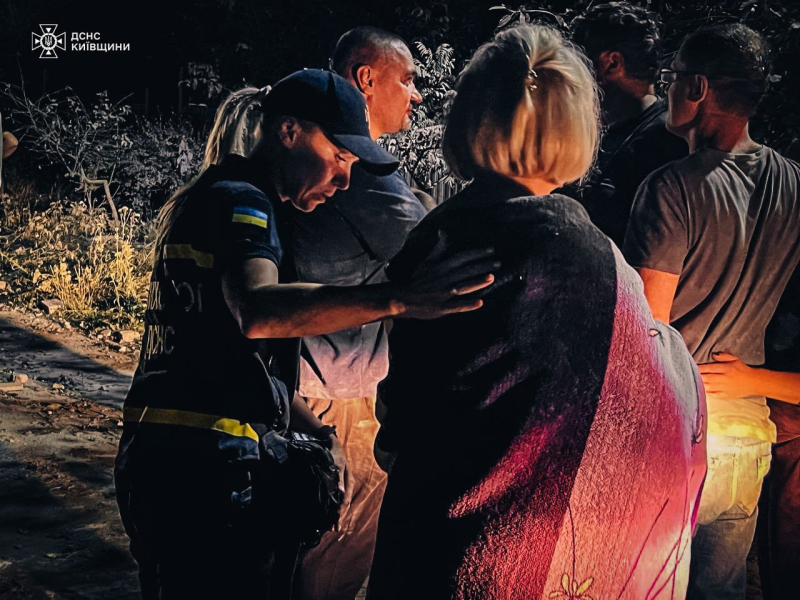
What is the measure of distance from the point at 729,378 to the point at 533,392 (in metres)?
1.24

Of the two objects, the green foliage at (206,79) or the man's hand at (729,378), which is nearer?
the man's hand at (729,378)

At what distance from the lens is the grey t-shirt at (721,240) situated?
9.55ft

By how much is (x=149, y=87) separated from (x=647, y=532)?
16634 mm

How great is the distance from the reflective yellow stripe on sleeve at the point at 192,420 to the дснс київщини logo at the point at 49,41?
57.6 ft

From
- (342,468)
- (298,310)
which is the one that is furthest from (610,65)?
(298,310)

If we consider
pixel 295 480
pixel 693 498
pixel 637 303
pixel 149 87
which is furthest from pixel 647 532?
pixel 149 87

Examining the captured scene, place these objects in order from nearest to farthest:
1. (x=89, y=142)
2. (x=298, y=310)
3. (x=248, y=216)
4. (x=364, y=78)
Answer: (x=298, y=310), (x=248, y=216), (x=364, y=78), (x=89, y=142)

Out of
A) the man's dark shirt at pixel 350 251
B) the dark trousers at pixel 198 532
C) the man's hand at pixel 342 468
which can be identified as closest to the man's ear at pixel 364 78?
the man's dark shirt at pixel 350 251

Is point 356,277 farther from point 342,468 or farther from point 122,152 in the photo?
point 122,152

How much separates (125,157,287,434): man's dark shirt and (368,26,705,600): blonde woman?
1.40ft

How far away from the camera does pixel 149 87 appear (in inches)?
692

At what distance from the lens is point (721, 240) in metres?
2.96

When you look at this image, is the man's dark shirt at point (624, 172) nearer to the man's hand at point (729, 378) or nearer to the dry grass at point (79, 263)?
the man's hand at point (729, 378)

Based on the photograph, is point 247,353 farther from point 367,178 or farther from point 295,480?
point 367,178
